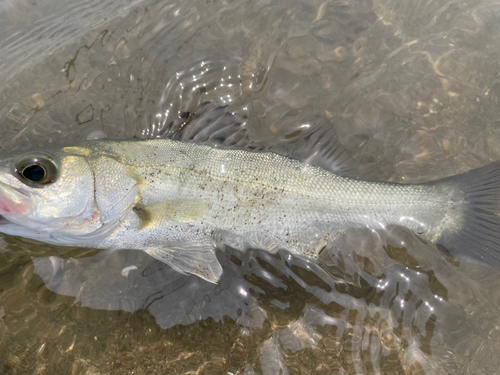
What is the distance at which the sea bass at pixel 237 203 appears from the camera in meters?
2.68

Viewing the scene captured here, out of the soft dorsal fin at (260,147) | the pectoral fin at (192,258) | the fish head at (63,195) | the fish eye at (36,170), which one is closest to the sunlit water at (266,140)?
the pectoral fin at (192,258)

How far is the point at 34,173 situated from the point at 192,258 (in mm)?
1279

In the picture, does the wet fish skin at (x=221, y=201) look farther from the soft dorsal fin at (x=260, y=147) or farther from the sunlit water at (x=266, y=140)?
the sunlit water at (x=266, y=140)

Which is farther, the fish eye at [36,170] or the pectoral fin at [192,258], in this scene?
the pectoral fin at [192,258]

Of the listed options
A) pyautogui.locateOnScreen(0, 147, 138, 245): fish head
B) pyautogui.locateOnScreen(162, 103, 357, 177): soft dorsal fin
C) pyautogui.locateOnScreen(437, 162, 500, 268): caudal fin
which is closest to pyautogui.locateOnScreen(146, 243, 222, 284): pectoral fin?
pyautogui.locateOnScreen(0, 147, 138, 245): fish head

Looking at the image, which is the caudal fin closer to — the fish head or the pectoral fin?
the pectoral fin

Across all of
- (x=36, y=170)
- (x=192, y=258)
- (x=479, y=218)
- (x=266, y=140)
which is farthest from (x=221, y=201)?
(x=479, y=218)

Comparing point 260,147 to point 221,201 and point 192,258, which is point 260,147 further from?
point 192,258

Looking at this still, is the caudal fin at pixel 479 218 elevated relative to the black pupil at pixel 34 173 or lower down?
lower down

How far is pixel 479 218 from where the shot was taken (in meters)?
2.71

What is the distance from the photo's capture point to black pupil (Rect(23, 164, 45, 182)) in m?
2.41

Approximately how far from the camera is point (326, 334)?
9.74 feet

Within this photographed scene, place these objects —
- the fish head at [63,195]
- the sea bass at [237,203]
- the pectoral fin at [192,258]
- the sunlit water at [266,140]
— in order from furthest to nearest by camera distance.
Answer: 1. the sunlit water at [266,140]
2. the pectoral fin at [192,258]
3. the sea bass at [237,203]
4. the fish head at [63,195]

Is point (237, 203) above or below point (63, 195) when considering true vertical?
below
